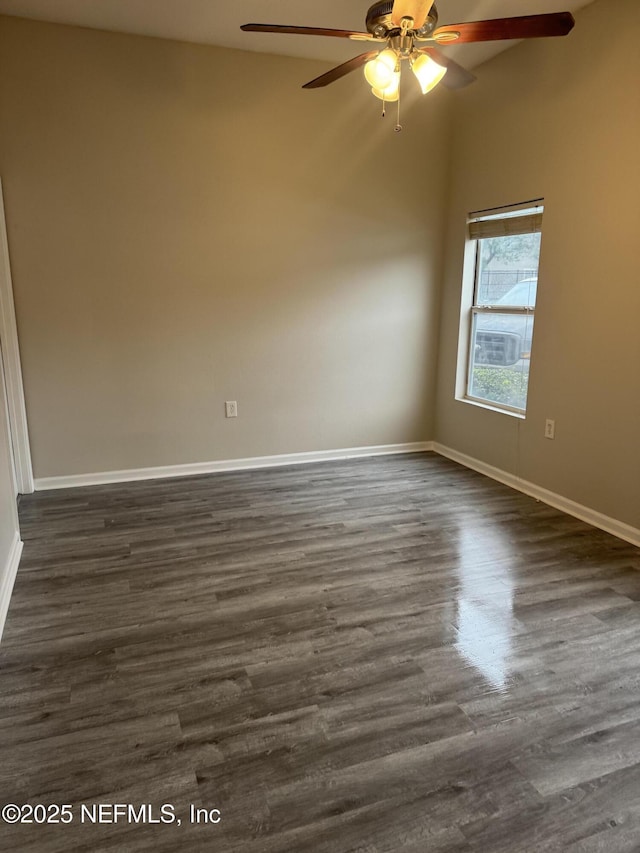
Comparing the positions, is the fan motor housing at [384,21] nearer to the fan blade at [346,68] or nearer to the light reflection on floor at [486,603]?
the fan blade at [346,68]

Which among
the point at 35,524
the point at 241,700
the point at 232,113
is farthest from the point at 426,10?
the point at 35,524

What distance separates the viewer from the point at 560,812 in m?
1.49

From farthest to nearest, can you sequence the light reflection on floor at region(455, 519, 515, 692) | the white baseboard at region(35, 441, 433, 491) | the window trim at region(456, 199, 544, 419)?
the white baseboard at region(35, 441, 433, 491), the window trim at region(456, 199, 544, 419), the light reflection on floor at region(455, 519, 515, 692)

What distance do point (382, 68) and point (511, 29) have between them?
487mm

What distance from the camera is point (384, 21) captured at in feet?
7.09

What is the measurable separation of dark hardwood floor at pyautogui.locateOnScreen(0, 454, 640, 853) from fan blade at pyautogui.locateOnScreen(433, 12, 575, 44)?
7.28 ft

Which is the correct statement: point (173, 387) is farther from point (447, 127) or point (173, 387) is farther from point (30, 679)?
point (447, 127)

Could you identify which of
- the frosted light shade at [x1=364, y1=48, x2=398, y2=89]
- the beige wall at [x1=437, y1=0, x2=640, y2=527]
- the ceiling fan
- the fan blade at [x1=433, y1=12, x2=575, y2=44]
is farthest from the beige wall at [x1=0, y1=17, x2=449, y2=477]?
the fan blade at [x1=433, y1=12, x2=575, y2=44]

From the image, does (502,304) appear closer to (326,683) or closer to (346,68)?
(346,68)

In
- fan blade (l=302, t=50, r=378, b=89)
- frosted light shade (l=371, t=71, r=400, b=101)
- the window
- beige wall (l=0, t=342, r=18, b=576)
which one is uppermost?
fan blade (l=302, t=50, r=378, b=89)

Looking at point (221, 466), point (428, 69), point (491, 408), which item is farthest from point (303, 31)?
point (221, 466)

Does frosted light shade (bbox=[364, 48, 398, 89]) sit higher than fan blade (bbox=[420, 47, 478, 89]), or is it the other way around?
fan blade (bbox=[420, 47, 478, 89])

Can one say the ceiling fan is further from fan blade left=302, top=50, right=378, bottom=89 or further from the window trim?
the window trim

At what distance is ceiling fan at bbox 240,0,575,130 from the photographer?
2021mm
